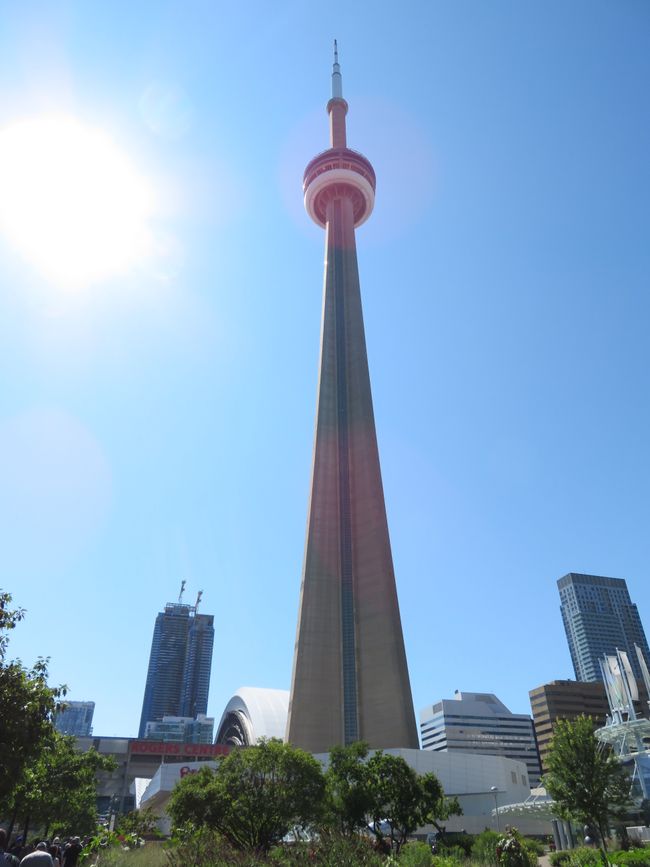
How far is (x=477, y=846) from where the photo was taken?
81.9ft

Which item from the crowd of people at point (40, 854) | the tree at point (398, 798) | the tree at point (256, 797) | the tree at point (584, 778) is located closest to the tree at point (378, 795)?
the tree at point (398, 798)

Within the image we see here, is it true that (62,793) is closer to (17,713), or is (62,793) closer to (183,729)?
(17,713)

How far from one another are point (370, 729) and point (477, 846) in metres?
27.5

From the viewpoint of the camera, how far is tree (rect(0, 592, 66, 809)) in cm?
1283

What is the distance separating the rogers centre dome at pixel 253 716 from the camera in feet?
248

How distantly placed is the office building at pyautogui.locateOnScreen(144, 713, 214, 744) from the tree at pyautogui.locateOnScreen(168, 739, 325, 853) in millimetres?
132641

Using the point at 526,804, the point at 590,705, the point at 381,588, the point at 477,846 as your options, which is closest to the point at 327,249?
the point at 381,588

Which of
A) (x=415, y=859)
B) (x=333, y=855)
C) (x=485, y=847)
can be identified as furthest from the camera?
(x=485, y=847)

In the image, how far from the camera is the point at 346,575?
5844 centimetres

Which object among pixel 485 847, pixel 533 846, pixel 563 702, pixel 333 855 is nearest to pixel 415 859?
pixel 333 855

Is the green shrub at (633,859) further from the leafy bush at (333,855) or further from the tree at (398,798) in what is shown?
the tree at (398,798)

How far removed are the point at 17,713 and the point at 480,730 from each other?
148 metres

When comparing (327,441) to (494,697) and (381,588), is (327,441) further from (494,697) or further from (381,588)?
(494,697)

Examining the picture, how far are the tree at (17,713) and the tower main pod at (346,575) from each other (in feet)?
134
